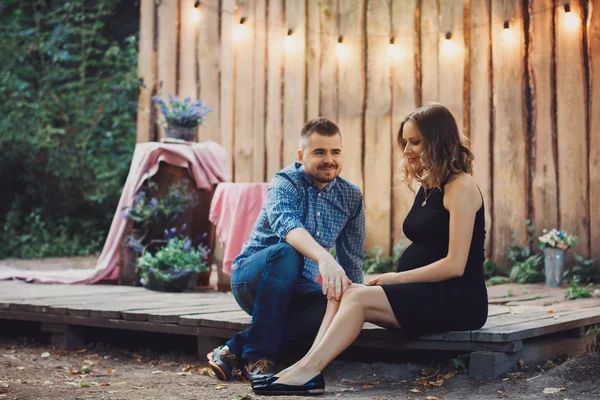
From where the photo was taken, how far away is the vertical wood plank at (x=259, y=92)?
25.2 ft

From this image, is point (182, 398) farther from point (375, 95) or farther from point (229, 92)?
point (229, 92)

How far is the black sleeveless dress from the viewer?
3.43 m

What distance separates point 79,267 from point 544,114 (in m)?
4.75

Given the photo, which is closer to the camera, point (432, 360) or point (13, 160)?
point (432, 360)

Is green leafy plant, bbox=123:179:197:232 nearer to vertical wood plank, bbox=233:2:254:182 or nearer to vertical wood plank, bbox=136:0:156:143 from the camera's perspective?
vertical wood plank, bbox=233:2:254:182

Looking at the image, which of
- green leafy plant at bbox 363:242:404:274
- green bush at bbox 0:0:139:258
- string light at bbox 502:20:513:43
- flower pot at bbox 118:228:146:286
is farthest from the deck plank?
green bush at bbox 0:0:139:258

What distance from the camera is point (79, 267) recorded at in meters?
8.02

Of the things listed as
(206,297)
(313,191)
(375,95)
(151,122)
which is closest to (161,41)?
(151,122)

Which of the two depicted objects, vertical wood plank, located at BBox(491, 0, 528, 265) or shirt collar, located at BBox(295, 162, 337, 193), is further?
vertical wood plank, located at BBox(491, 0, 528, 265)

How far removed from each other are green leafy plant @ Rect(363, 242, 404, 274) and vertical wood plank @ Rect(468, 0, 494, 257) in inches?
30.9

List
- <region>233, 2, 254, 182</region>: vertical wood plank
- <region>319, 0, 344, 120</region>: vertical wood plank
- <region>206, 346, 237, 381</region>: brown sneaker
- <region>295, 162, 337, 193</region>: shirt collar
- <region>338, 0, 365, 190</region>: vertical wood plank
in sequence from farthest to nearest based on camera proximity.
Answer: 1. <region>233, 2, 254, 182</region>: vertical wood plank
2. <region>319, 0, 344, 120</region>: vertical wood plank
3. <region>338, 0, 365, 190</region>: vertical wood plank
4. <region>295, 162, 337, 193</region>: shirt collar
5. <region>206, 346, 237, 381</region>: brown sneaker

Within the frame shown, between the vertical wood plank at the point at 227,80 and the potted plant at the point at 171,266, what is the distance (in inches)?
79.5

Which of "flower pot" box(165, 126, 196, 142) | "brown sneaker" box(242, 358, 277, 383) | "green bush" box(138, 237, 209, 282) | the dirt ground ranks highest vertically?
"flower pot" box(165, 126, 196, 142)

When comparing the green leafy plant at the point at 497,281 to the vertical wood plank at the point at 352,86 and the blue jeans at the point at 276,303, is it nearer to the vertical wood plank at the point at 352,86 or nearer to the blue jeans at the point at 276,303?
the vertical wood plank at the point at 352,86
